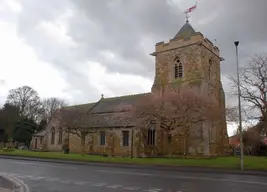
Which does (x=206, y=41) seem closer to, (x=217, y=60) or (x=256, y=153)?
(x=217, y=60)

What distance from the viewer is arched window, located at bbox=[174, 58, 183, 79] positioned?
41594mm

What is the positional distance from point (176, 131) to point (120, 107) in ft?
43.8

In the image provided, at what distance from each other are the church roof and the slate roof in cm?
1053

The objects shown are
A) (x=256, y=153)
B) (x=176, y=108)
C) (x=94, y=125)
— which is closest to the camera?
(x=176, y=108)

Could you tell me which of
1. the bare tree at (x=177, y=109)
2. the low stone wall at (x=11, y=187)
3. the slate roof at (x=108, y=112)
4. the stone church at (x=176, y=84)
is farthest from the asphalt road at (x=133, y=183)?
the slate roof at (x=108, y=112)

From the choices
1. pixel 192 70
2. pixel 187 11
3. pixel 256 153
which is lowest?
pixel 256 153

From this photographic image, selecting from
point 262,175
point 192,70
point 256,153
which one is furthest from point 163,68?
point 262,175

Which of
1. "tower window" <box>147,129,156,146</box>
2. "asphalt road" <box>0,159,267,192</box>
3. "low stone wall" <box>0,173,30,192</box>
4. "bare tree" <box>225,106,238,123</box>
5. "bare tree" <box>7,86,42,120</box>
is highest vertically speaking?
"bare tree" <box>7,86,42,120</box>

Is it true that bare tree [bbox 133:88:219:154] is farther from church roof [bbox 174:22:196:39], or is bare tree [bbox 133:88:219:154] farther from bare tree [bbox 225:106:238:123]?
church roof [bbox 174:22:196:39]

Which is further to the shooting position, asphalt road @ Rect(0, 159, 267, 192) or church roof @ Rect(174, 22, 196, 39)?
church roof @ Rect(174, 22, 196, 39)

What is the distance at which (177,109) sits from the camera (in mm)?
30719

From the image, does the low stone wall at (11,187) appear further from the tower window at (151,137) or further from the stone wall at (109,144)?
the tower window at (151,137)

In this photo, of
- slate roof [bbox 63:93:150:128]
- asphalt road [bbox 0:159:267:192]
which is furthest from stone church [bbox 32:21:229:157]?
asphalt road [bbox 0:159:267:192]

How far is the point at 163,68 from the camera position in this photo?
143 feet
